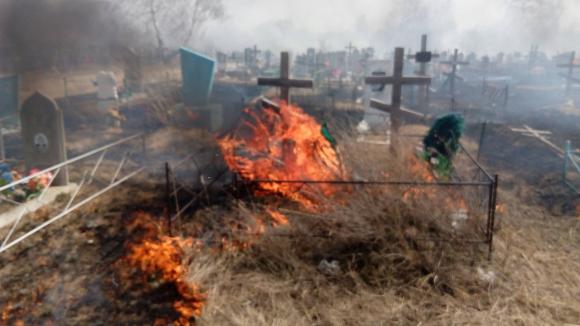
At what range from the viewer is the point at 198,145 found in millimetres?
13734

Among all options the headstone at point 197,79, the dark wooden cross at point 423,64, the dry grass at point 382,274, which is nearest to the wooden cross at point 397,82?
the dry grass at point 382,274

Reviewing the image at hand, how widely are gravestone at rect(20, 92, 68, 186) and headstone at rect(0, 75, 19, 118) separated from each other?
7.12m

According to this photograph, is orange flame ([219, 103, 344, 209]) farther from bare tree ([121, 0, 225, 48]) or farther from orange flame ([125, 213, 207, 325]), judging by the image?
bare tree ([121, 0, 225, 48])

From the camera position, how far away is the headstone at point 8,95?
1542cm

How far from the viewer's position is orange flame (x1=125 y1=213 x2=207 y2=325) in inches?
207

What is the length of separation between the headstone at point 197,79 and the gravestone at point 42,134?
27.0 ft

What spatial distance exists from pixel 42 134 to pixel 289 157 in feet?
17.2

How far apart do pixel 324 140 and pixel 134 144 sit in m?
7.09

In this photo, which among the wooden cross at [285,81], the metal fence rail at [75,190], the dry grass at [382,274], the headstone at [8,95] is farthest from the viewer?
the headstone at [8,95]

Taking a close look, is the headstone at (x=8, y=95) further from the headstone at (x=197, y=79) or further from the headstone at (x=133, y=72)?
the headstone at (x=133, y=72)

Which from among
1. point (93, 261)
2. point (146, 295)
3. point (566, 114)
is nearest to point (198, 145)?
point (93, 261)

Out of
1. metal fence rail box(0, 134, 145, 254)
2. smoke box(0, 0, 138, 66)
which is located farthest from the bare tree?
metal fence rail box(0, 134, 145, 254)

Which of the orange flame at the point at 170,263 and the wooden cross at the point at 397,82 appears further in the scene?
the wooden cross at the point at 397,82

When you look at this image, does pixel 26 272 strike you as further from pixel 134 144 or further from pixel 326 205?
pixel 134 144
